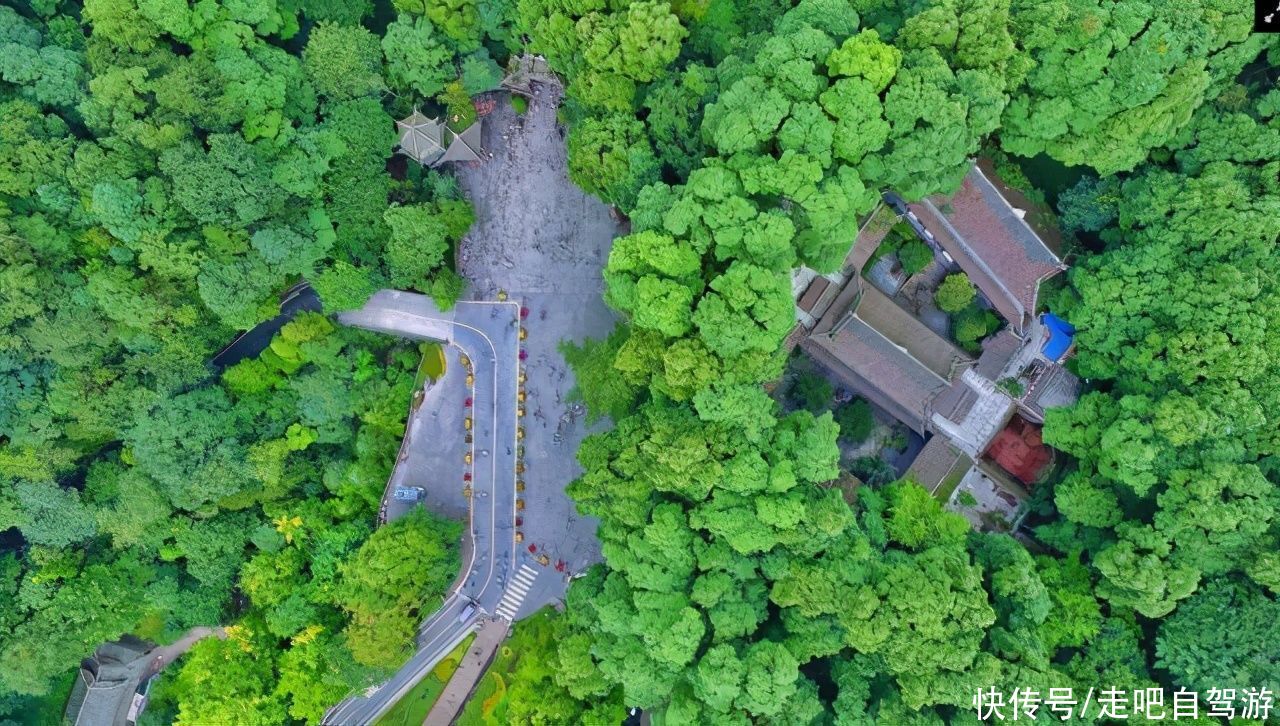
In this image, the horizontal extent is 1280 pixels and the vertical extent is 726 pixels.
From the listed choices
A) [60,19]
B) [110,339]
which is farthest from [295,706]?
[60,19]

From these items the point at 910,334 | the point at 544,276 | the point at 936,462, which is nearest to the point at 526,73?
the point at 544,276

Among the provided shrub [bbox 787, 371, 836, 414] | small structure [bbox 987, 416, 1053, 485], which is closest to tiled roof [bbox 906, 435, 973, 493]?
small structure [bbox 987, 416, 1053, 485]

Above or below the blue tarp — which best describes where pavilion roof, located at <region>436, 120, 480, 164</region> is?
below

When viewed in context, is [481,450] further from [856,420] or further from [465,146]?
[856,420]

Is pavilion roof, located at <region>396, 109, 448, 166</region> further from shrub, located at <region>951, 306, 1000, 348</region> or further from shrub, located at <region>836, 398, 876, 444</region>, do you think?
shrub, located at <region>951, 306, 1000, 348</region>

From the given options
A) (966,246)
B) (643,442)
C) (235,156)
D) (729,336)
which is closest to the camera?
(729,336)

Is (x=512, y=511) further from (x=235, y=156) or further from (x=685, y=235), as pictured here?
(x=235, y=156)
